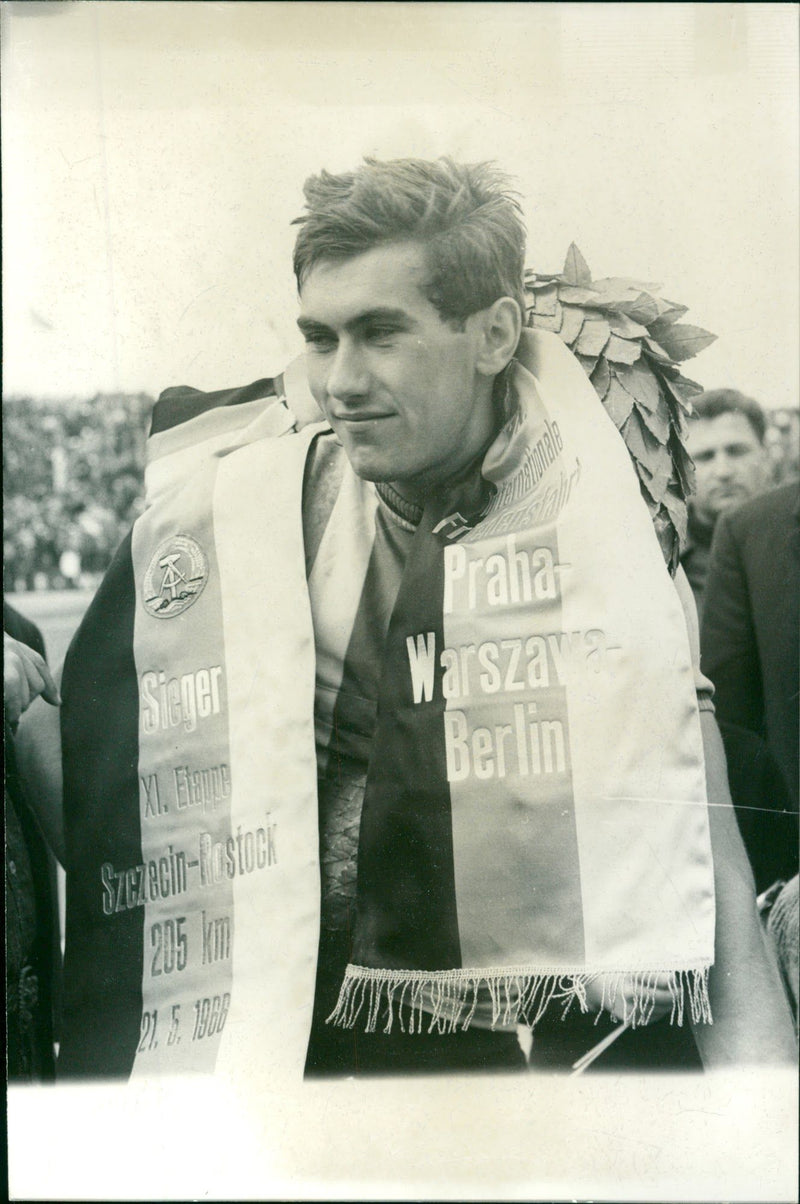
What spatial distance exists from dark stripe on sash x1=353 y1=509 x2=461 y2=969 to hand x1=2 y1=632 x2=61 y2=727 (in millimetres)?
772

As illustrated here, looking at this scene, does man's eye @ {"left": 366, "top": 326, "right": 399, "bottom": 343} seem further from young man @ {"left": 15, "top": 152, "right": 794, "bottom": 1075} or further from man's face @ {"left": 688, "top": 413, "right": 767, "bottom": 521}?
man's face @ {"left": 688, "top": 413, "right": 767, "bottom": 521}

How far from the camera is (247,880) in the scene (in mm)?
2439

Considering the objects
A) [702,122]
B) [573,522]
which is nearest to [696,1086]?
[573,522]

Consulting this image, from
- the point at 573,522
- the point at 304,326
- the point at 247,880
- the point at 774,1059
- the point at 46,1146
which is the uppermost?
the point at 304,326

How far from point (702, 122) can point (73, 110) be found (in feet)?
4.54

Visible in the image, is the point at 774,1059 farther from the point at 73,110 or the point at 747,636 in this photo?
the point at 73,110

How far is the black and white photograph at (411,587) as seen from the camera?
2.39m

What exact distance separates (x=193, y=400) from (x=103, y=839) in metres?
0.99

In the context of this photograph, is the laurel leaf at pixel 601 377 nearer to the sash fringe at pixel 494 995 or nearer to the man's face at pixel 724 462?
the man's face at pixel 724 462

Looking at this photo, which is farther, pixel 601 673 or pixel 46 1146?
pixel 46 1146

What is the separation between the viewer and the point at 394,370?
2.41 m

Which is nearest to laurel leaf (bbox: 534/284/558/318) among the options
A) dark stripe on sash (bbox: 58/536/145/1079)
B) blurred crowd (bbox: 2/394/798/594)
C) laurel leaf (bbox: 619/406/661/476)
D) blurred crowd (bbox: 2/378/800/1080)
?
laurel leaf (bbox: 619/406/661/476)

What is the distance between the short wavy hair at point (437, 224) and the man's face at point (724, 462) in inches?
19.5

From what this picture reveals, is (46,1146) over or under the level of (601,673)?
under
